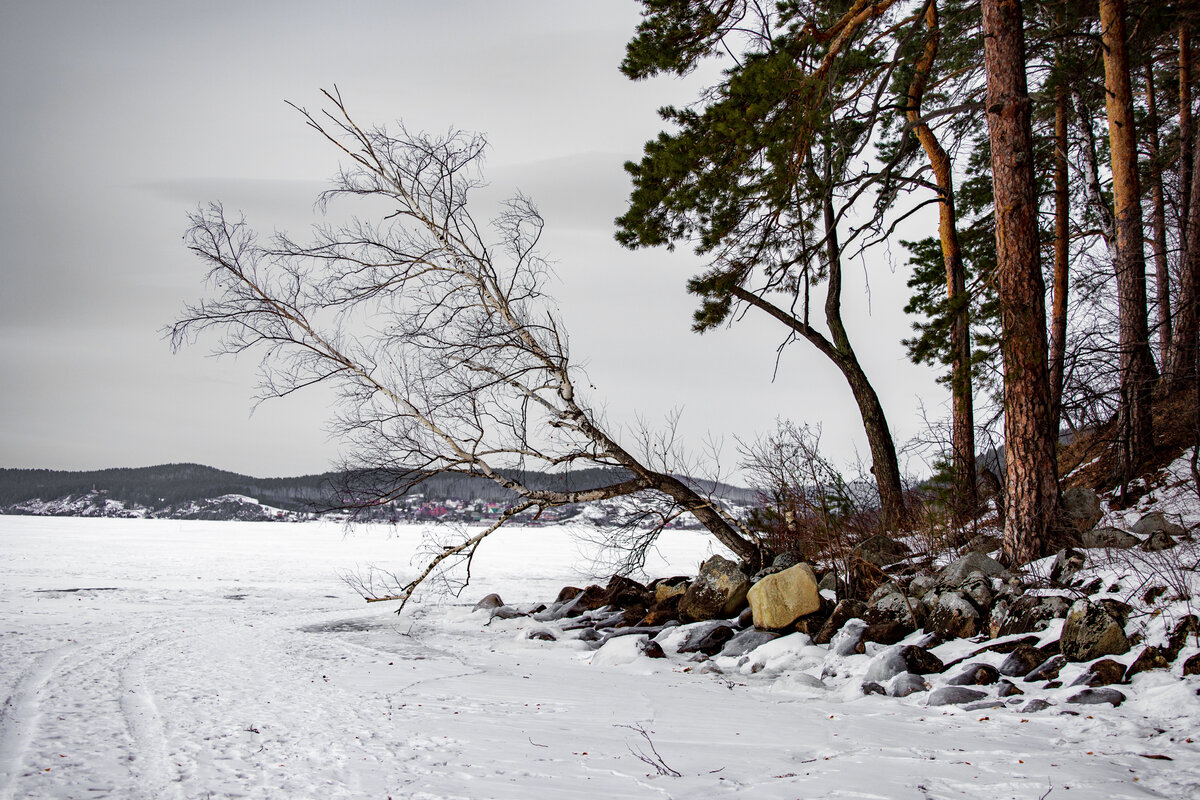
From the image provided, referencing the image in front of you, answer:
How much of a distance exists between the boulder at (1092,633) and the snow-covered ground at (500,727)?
0.46 meters

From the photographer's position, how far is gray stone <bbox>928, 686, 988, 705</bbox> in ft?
17.7

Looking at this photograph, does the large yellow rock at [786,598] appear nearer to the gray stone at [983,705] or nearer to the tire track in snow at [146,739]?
the gray stone at [983,705]

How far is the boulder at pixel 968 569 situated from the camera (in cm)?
723

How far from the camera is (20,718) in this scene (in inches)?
202

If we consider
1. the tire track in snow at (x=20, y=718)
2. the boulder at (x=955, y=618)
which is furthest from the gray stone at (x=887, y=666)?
the tire track in snow at (x=20, y=718)

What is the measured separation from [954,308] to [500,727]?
6.61 meters

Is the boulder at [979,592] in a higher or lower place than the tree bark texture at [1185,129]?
lower

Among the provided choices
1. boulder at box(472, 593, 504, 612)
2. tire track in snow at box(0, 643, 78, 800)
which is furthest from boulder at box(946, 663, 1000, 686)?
boulder at box(472, 593, 504, 612)

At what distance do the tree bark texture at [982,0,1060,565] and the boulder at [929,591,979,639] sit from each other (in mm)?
1087

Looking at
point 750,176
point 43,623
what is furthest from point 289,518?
point 750,176

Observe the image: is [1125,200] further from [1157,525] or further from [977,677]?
[977,677]

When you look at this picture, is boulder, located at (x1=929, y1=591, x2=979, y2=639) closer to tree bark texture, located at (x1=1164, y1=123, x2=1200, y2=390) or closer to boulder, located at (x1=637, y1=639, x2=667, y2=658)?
boulder, located at (x1=637, y1=639, x2=667, y2=658)

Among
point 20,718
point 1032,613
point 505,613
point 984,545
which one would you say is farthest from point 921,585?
point 20,718

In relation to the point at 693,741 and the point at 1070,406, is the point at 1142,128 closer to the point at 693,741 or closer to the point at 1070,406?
the point at 1070,406
